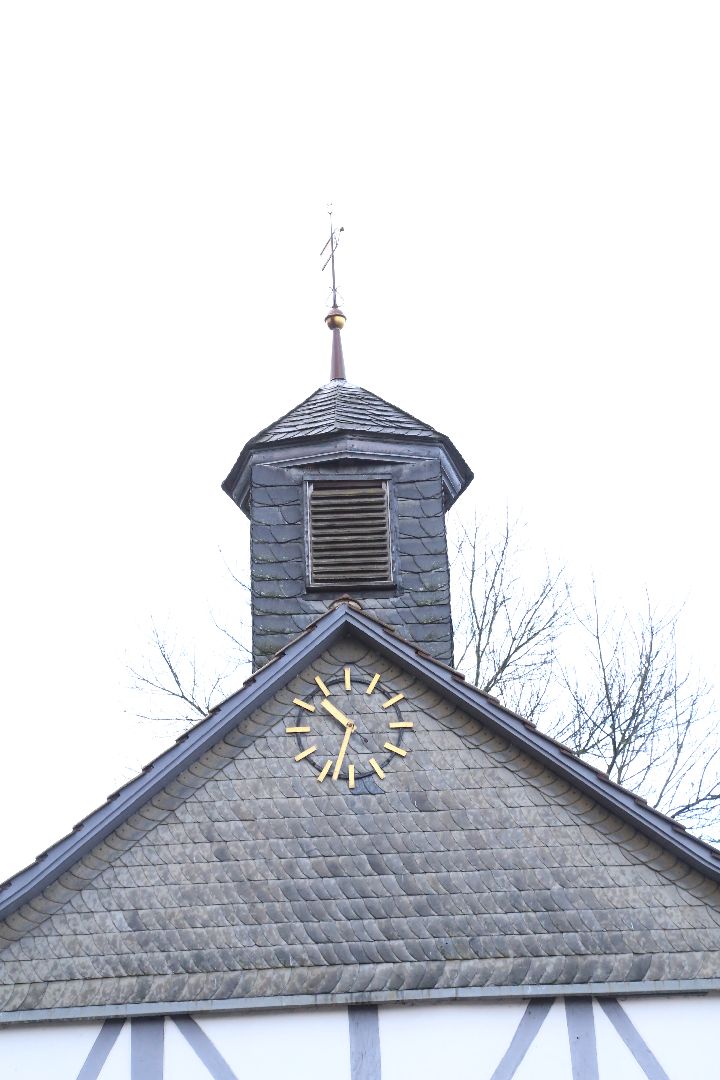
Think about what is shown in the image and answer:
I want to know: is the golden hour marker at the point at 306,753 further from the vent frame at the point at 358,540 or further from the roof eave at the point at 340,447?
the roof eave at the point at 340,447

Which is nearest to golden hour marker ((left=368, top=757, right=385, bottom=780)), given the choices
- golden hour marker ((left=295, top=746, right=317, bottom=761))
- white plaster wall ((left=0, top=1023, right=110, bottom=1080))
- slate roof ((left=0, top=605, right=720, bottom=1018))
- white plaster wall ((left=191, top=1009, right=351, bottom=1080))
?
slate roof ((left=0, top=605, right=720, bottom=1018))

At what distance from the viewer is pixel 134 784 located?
11266 mm

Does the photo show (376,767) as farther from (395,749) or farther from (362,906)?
(362,906)

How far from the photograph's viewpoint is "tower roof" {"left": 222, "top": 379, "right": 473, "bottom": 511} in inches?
579

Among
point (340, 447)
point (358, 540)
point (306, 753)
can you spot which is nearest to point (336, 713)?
point (306, 753)

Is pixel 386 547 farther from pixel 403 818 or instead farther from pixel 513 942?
pixel 513 942

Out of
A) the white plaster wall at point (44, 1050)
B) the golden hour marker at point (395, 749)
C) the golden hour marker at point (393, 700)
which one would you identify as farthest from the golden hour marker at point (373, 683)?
the white plaster wall at point (44, 1050)

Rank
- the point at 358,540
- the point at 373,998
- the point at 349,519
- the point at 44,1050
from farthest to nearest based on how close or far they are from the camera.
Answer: the point at 349,519 < the point at 358,540 < the point at 373,998 < the point at 44,1050

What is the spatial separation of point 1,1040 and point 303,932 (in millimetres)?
2172

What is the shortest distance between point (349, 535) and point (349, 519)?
18 centimetres

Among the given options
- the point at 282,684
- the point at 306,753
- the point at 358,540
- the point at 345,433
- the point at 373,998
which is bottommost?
the point at 373,998

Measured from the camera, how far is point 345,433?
577 inches

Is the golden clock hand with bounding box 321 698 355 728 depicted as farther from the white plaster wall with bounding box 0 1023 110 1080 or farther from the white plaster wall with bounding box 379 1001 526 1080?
the white plaster wall with bounding box 0 1023 110 1080

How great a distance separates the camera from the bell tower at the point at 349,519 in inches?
542
